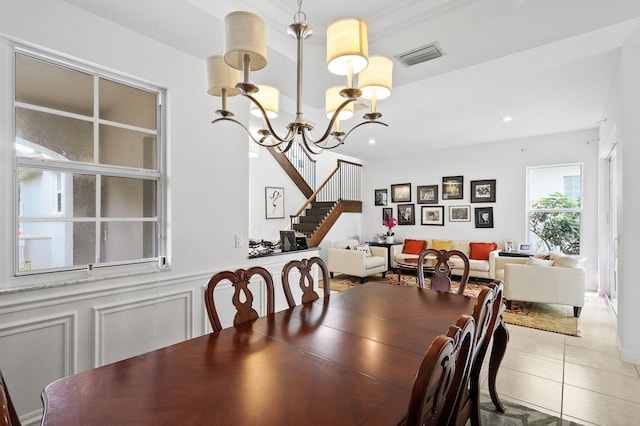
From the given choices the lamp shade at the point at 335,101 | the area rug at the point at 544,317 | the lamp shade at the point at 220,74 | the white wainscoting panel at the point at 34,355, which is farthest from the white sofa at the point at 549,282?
the white wainscoting panel at the point at 34,355

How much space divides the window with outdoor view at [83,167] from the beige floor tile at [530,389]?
2.84 meters

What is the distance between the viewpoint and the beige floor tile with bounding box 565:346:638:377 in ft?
8.59

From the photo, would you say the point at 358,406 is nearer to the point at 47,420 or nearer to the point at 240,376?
the point at 240,376

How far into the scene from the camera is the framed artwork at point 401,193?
24.6 ft

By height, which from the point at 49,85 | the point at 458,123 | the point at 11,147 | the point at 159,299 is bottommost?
the point at 159,299

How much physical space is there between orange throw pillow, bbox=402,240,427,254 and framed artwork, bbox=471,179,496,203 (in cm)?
137

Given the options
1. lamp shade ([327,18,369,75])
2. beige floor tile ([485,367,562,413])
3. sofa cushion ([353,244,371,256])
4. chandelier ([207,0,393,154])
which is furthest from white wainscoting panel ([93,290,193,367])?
sofa cushion ([353,244,371,256])

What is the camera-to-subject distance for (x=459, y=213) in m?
6.77

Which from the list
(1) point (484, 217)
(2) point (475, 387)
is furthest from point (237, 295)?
(1) point (484, 217)

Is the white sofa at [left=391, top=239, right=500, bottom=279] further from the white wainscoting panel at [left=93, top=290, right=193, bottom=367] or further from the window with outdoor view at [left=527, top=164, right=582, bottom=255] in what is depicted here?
the white wainscoting panel at [left=93, top=290, right=193, bottom=367]

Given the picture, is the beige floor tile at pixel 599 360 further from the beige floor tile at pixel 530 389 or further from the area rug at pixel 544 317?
the beige floor tile at pixel 530 389

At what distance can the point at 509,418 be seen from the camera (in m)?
1.97

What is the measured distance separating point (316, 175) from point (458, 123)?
370 centimetres

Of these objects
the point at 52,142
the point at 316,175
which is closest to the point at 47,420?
the point at 52,142
